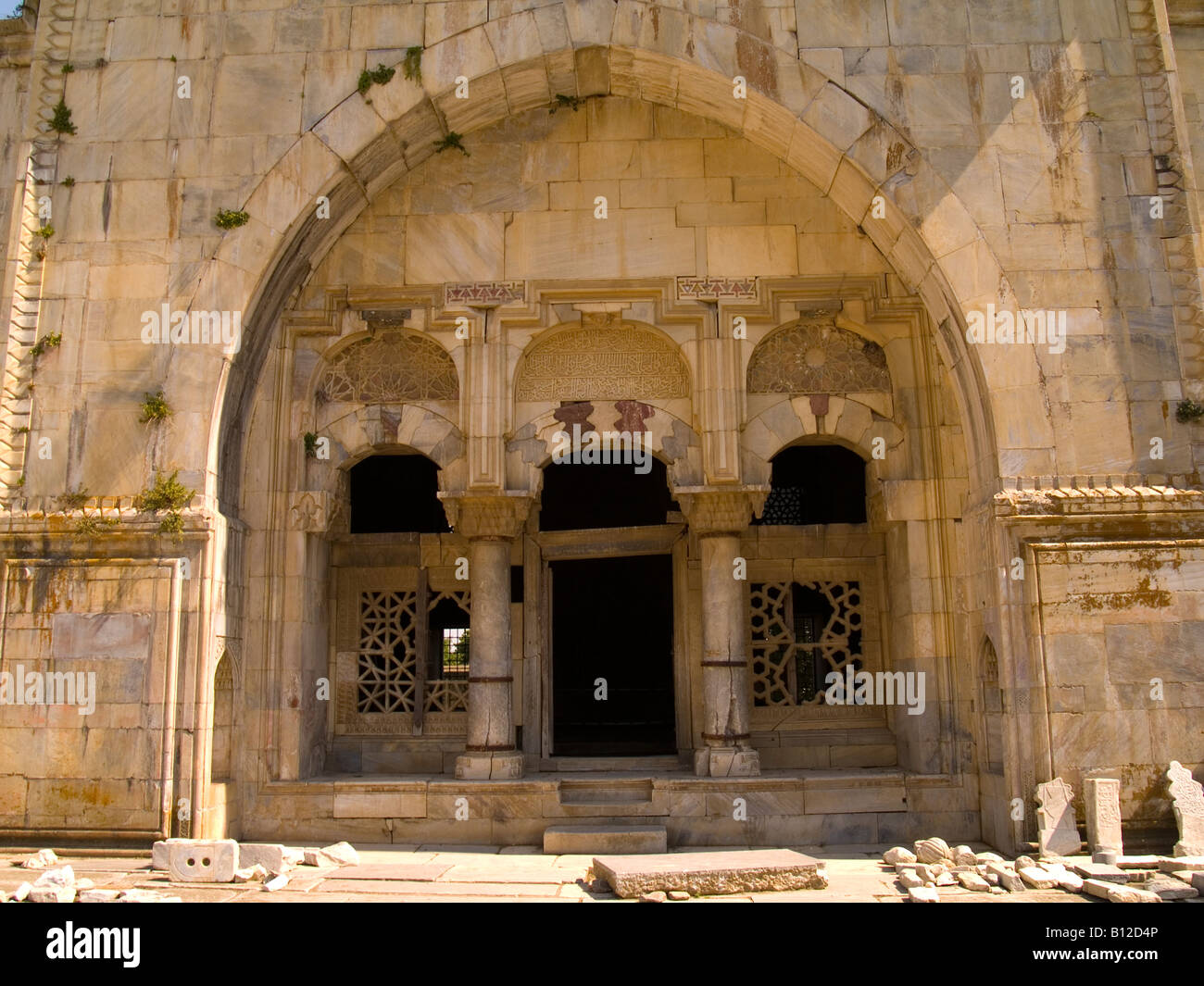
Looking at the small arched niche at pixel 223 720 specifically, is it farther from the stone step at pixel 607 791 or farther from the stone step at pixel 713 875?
the stone step at pixel 713 875

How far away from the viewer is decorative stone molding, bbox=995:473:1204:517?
741cm

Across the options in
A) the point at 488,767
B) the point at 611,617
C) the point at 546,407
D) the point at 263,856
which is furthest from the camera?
the point at 611,617

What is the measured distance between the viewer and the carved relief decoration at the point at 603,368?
910 cm

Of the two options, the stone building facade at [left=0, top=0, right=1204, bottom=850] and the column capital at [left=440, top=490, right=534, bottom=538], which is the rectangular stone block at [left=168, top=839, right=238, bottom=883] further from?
the column capital at [left=440, top=490, right=534, bottom=538]

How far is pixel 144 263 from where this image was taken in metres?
8.24

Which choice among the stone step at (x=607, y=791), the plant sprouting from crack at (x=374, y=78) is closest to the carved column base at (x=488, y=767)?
the stone step at (x=607, y=791)

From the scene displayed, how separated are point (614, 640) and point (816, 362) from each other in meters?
8.26

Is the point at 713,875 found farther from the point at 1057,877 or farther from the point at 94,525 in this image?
the point at 94,525

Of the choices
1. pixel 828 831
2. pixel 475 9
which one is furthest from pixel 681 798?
pixel 475 9

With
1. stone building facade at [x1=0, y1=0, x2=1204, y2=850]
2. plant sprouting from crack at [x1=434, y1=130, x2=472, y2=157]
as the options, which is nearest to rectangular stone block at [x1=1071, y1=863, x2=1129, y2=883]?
stone building facade at [x1=0, y1=0, x2=1204, y2=850]

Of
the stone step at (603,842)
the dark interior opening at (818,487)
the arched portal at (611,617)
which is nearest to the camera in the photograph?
the stone step at (603,842)

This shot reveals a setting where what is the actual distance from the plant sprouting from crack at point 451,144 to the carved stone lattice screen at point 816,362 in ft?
10.4

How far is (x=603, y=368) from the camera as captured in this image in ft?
30.1

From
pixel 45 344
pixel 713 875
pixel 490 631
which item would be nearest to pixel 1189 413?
pixel 713 875
